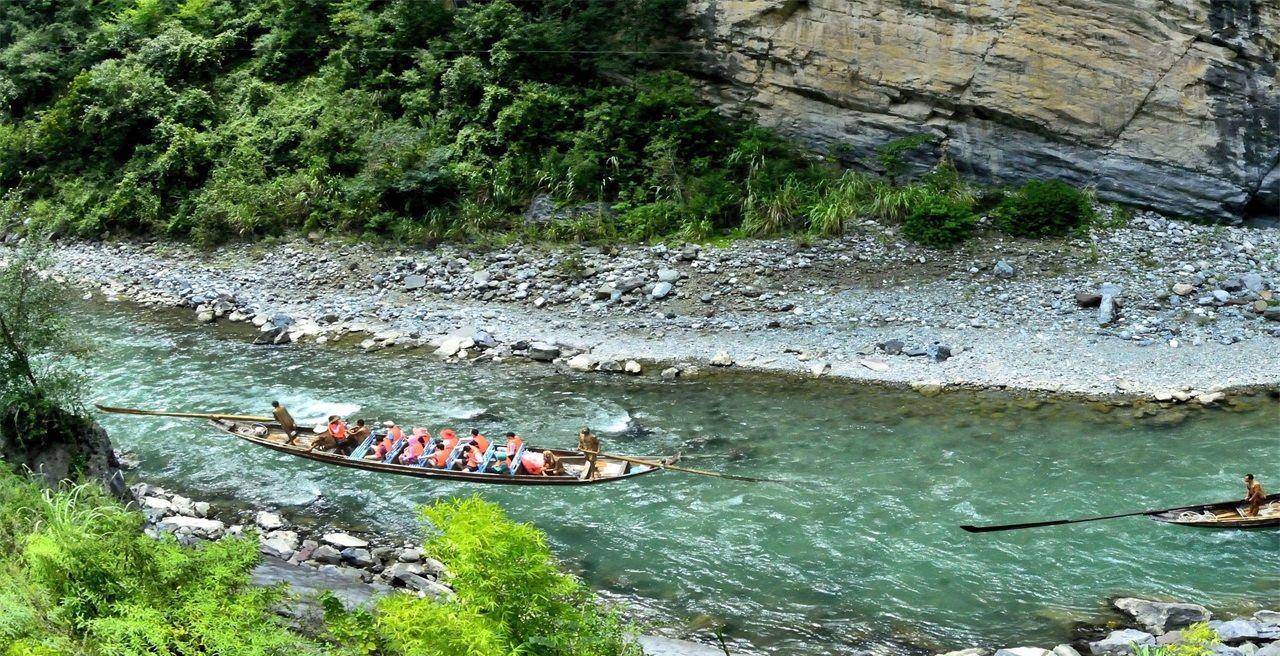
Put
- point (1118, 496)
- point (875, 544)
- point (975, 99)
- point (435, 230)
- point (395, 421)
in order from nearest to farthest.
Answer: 1. point (875, 544)
2. point (1118, 496)
3. point (395, 421)
4. point (975, 99)
5. point (435, 230)

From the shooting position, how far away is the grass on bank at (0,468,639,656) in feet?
19.2

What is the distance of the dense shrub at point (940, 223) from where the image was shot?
18.3 m

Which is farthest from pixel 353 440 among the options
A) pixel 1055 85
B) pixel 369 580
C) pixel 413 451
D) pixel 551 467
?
pixel 1055 85

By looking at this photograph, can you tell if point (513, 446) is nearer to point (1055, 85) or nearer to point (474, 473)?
point (474, 473)

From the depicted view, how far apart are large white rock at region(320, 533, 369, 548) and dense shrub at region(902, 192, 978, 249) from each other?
12.4 meters

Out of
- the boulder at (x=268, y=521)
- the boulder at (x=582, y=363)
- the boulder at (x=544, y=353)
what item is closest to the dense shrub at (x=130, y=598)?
the boulder at (x=268, y=521)

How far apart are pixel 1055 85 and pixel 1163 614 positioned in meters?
12.9

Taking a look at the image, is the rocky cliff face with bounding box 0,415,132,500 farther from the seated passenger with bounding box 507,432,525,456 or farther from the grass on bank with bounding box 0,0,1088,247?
the grass on bank with bounding box 0,0,1088,247

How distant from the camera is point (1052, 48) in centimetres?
1848

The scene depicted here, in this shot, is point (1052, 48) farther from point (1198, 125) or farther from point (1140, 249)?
point (1140, 249)

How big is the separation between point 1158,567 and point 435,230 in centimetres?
1573

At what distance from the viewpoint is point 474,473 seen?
12.1 meters

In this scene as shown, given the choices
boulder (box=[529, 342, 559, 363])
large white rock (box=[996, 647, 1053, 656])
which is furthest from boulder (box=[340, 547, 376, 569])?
large white rock (box=[996, 647, 1053, 656])

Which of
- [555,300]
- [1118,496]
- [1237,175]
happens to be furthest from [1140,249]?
[555,300]
